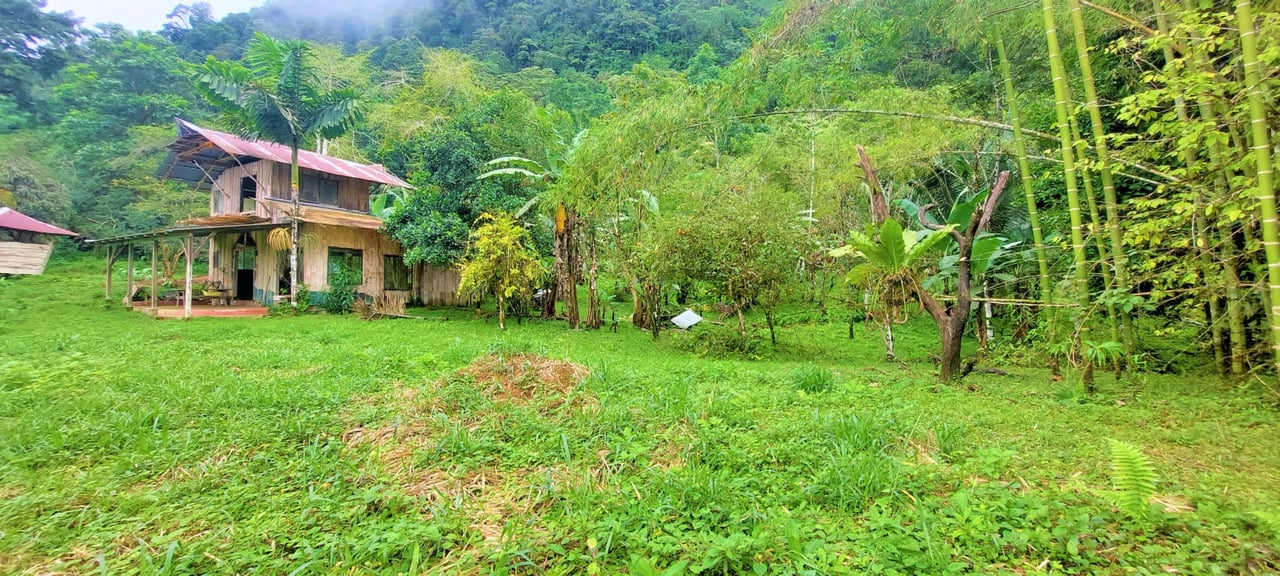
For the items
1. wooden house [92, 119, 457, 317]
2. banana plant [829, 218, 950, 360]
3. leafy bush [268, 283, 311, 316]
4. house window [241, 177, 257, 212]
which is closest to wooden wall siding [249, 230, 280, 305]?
wooden house [92, 119, 457, 317]

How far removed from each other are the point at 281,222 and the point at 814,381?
46.1ft

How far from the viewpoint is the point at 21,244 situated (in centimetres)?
1747

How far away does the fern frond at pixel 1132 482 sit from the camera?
235 cm

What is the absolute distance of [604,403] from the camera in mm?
4352

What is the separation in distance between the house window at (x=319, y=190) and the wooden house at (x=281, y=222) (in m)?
0.03

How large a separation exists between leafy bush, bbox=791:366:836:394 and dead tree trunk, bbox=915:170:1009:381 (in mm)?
1693

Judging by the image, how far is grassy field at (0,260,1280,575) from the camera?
88.0 inches

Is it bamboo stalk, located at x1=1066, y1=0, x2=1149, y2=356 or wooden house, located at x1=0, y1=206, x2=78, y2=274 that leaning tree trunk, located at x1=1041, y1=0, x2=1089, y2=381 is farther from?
wooden house, located at x1=0, y1=206, x2=78, y2=274

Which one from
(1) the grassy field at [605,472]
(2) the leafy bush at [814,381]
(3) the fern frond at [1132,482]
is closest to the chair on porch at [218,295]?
(1) the grassy field at [605,472]

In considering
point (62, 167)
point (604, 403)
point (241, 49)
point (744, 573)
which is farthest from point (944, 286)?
point (241, 49)

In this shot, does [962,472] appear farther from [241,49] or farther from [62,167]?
[241,49]

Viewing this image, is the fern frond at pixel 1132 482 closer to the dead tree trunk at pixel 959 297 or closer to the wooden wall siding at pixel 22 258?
the dead tree trunk at pixel 959 297

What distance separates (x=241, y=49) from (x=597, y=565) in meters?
44.6

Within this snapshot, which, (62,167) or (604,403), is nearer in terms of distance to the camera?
(604,403)
